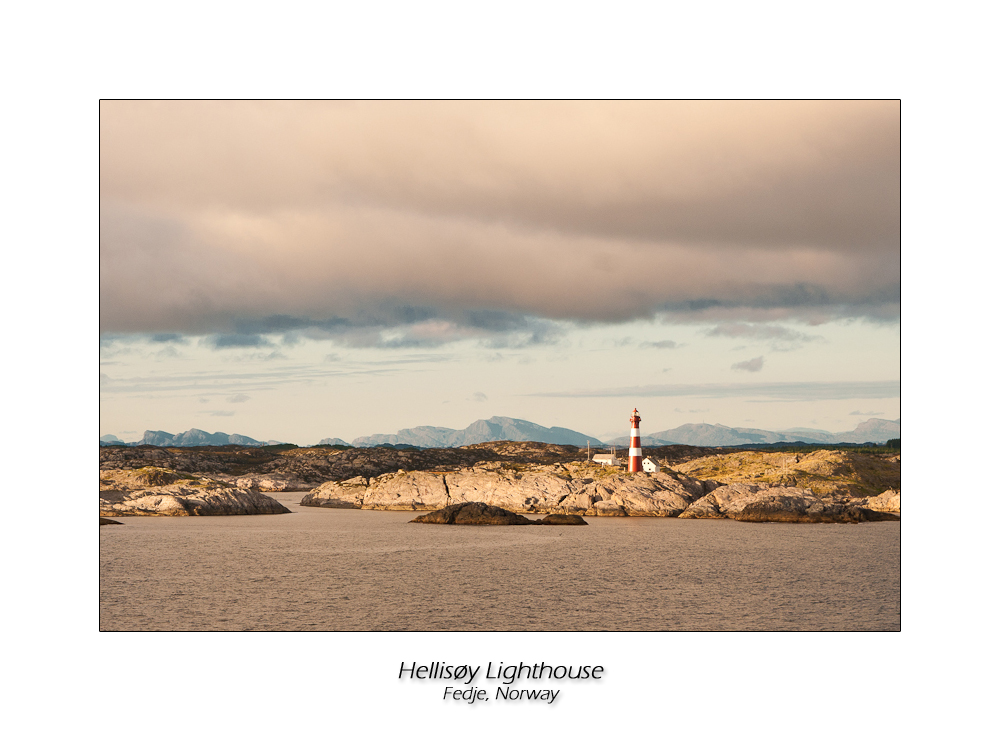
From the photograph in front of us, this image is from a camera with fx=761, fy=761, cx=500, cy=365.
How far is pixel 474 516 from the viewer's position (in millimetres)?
74562

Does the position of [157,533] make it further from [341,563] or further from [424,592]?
[424,592]

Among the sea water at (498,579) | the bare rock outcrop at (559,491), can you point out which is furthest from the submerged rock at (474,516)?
the bare rock outcrop at (559,491)

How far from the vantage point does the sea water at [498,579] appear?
1129 inches

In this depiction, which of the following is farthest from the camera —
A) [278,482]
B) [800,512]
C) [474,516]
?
[278,482]

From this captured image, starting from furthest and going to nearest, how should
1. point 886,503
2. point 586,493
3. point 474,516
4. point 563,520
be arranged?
point 886,503 < point 586,493 < point 474,516 < point 563,520

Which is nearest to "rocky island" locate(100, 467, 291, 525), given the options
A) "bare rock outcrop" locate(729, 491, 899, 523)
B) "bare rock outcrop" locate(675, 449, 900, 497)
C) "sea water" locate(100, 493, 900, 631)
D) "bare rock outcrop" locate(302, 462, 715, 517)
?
"sea water" locate(100, 493, 900, 631)

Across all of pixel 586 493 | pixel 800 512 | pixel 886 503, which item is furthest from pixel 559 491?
pixel 886 503

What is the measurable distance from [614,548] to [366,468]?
12708 centimetres

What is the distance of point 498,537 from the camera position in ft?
201

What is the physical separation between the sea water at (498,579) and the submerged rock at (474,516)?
557 cm

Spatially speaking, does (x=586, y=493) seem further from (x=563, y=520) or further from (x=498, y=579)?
(x=498, y=579)

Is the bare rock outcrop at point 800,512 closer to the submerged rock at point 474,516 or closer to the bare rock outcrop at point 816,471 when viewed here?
the bare rock outcrop at point 816,471

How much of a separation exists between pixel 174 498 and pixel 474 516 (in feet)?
111
